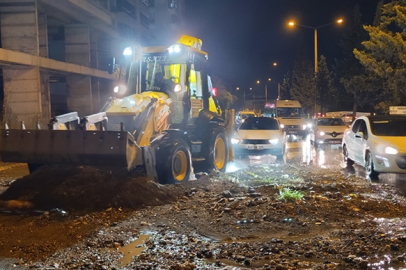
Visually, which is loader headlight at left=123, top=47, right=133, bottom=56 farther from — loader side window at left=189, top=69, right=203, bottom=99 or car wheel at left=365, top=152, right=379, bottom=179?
car wheel at left=365, top=152, right=379, bottom=179

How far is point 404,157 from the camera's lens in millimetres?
10797

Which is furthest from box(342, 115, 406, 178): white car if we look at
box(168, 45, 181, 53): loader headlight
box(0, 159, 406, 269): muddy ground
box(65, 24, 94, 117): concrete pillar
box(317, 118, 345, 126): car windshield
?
box(65, 24, 94, 117): concrete pillar

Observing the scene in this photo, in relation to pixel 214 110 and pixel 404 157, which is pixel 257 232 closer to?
pixel 404 157

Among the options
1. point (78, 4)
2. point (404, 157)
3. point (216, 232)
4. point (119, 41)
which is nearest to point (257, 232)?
point (216, 232)

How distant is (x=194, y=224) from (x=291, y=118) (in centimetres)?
2553

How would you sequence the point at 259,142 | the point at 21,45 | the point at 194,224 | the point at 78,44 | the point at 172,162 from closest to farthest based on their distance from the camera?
the point at 194,224
the point at 172,162
the point at 259,142
the point at 21,45
the point at 78,44

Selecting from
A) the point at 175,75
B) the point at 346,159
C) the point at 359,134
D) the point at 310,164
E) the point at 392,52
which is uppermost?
the point at 392,52

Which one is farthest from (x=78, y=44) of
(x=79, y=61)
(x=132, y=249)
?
(x=132, y=249)

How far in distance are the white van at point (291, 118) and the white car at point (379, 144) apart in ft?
Answer: 52.1

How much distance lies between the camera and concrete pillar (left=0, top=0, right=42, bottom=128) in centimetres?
2286

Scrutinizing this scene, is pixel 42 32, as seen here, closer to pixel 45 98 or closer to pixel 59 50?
pixel 45 98

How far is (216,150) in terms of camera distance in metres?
13.2

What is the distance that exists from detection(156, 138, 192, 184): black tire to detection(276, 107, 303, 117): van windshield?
75.1ft

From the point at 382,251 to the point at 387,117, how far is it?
7.90m
